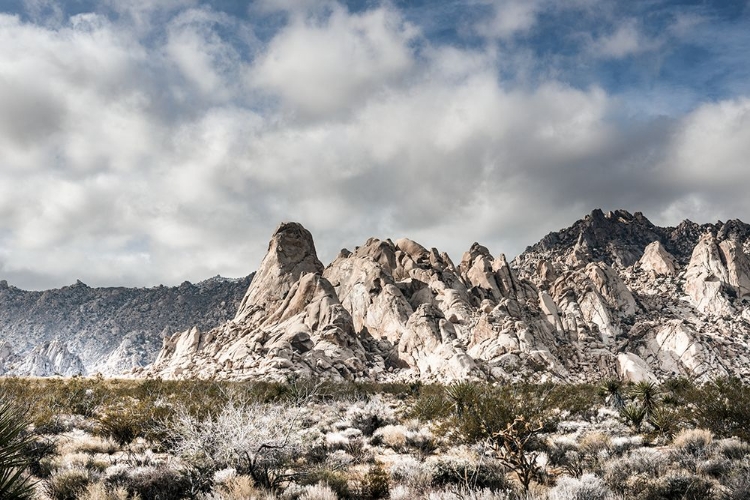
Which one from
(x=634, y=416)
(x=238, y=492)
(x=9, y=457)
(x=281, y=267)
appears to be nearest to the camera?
(x=9, y=457)

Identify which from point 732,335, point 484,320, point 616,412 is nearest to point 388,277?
point 484,320

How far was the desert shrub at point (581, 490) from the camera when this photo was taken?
6.99m

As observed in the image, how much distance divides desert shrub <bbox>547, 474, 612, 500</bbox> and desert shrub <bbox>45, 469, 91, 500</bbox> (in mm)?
7772

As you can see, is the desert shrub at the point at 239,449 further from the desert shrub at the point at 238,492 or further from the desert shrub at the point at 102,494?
the desert shrub at the point at 102,494

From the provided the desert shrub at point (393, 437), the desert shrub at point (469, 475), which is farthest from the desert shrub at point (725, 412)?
the desert shrub at point (393, 437)

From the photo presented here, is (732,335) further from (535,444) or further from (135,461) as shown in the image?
(135,461)

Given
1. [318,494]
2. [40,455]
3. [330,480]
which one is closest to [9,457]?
[318,494]

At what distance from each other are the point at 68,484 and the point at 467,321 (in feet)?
197

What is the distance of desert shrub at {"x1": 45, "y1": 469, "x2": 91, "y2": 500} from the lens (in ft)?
24.6

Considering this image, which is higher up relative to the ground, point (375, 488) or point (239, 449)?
point (239, 449)

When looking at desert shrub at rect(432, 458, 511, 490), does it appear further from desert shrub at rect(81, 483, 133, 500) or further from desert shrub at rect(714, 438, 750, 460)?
desert shrub at rect(714, 438, 750, 460)

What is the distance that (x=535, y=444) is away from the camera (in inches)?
509

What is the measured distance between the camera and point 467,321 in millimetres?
64375

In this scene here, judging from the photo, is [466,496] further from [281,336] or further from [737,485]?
[281,336]
